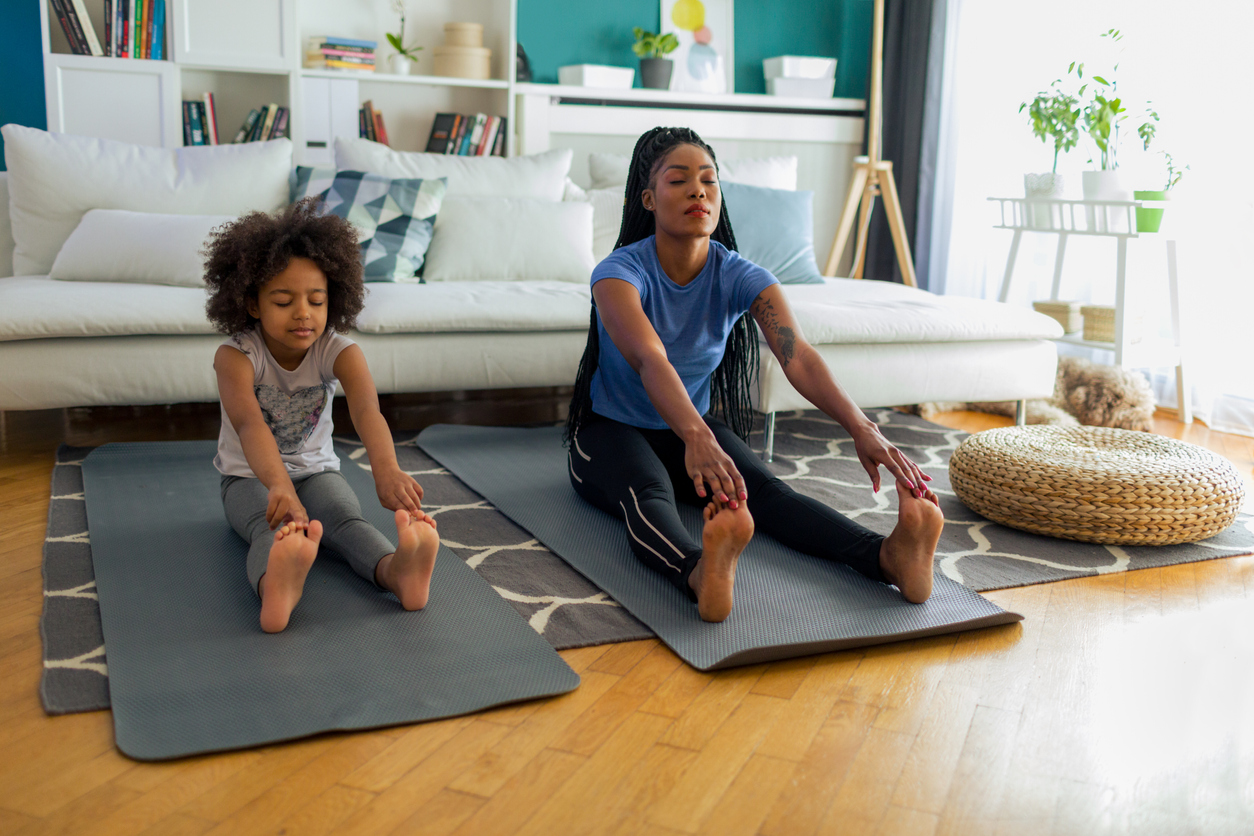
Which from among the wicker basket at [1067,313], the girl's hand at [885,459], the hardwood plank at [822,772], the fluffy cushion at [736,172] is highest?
the fluffy cushion at [736,172]

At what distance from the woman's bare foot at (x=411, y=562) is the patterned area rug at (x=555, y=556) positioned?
0.18 metres

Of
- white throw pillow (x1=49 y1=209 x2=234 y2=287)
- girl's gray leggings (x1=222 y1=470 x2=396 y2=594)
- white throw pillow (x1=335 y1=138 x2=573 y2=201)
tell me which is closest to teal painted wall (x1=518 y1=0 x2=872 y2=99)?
white throw pillow (x1=335 y1=138 x2=573 y2=201)

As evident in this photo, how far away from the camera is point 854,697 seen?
141 cm

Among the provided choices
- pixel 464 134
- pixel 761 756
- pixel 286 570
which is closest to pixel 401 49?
pixel 464 134

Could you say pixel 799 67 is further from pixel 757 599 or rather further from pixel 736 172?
pixel 757 599

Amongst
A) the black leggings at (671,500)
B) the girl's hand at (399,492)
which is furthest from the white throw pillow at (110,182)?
the girl's hand at (399,492)

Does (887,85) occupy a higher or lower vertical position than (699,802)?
higher

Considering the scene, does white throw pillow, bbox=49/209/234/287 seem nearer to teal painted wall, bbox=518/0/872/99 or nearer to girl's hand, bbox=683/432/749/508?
girl's hand, bbox=683/432/749/508

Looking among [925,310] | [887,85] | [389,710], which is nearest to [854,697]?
[389,710]

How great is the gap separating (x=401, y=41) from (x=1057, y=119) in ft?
8.20

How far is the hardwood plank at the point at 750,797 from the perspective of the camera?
1.10 m

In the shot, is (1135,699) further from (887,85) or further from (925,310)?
(887,85)

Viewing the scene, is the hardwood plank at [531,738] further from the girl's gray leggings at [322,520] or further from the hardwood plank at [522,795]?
the girl's gray leggings at [322,520]

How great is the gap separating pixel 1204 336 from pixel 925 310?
4.04 ft
